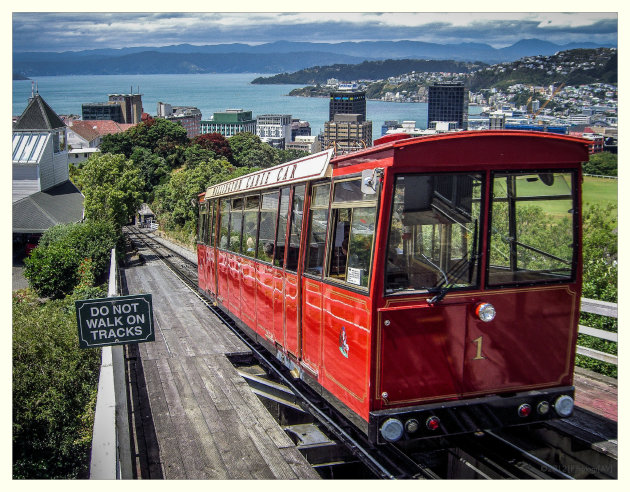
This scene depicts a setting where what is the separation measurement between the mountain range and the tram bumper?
64.7 m

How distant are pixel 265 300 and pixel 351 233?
3.53 metres

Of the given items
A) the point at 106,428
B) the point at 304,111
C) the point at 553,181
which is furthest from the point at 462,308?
the point at 304,111

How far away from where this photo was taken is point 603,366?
8.59 m

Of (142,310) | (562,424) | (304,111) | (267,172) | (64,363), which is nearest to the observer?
(142,310)

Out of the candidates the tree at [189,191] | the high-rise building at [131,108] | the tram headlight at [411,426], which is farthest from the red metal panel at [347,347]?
the high-rise building at [131,108]

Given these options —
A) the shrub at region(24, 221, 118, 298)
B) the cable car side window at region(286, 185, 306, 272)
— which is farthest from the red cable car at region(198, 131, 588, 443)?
the shrub at region(24, 221, 118, 298)

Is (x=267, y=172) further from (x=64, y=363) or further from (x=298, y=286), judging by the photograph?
(x=64, y=363)

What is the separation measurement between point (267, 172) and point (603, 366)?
18.8 feet

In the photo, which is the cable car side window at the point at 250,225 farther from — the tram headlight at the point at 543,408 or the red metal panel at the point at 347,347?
the tram headlight at the point at 543,408

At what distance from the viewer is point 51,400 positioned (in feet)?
41.9

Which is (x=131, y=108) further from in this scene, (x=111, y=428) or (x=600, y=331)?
(x=111, y=428)

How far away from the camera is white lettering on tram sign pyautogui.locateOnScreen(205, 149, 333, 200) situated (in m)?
7.01

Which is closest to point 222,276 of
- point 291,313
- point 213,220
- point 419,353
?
point 213,220

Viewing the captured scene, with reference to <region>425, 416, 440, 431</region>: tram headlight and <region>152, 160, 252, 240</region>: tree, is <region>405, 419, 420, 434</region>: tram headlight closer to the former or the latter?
<region>425, 416, 440, 431</region>: tram headlight
